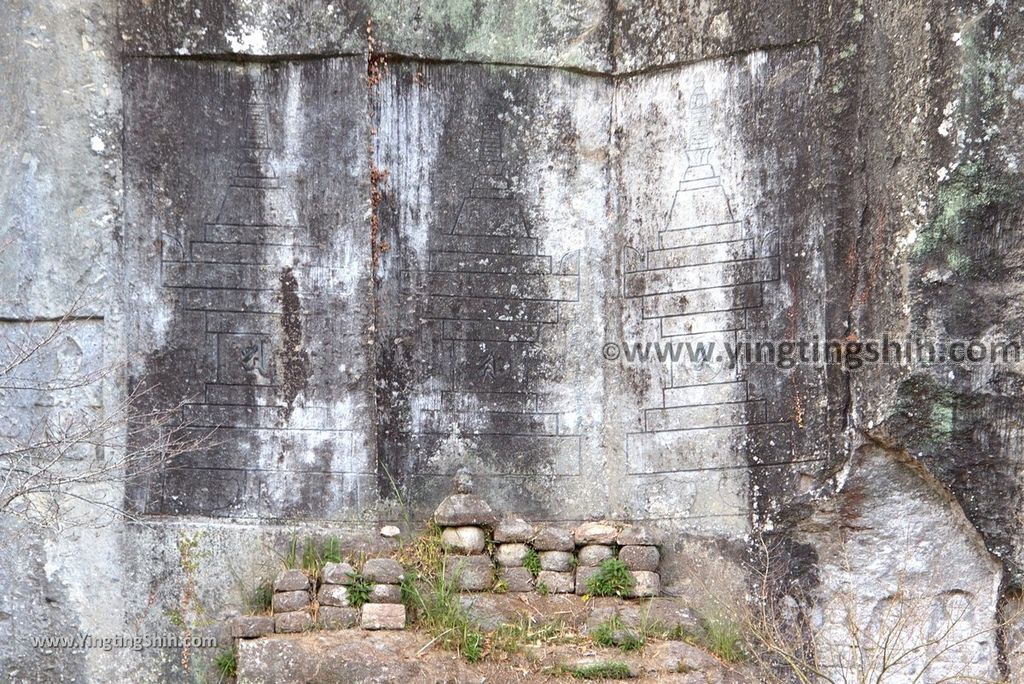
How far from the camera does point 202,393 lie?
539 centimetres

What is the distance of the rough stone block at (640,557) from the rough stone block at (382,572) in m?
1.02

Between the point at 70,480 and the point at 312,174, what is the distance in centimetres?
177

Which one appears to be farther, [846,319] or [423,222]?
[423,222]

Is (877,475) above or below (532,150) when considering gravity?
below

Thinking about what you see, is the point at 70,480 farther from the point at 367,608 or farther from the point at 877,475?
the point at 877,475

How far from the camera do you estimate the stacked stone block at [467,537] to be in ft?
17.3

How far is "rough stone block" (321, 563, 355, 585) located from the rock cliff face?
0.27 meters

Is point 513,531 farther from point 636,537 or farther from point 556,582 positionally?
point 636,537

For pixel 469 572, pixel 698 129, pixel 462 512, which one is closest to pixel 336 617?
pixel 469 572

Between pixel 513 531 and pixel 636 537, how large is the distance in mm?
566

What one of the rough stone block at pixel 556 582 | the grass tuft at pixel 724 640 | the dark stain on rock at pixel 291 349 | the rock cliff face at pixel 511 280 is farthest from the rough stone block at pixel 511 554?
the dark stain on rock at pixel 291 349

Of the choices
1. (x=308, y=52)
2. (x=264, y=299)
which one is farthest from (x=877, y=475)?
(x=308, y=52)

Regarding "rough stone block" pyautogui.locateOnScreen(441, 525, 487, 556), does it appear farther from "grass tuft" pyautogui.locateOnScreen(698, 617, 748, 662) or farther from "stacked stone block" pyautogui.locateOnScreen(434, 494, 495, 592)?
"grass tuft" pyautogui.locateOnScreen(698, 617, 748, 662)

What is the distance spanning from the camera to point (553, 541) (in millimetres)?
5398
